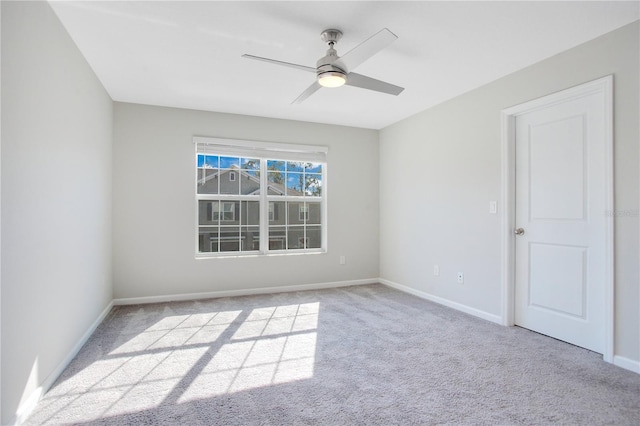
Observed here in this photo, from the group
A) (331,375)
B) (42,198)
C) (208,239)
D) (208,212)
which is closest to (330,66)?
(42,198)

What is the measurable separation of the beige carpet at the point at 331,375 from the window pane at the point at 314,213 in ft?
5.73

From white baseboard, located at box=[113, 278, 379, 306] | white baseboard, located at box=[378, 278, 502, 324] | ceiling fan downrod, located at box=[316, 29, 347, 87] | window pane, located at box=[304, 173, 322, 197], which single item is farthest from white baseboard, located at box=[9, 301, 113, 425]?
white baseboard, located at box=[378, 278, 502, 324]

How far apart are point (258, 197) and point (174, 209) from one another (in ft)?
3.51

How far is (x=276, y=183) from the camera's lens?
184 inches

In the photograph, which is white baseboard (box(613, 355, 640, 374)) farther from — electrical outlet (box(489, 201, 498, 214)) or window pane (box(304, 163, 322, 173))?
window pane (box(304, 163, 322, 173))

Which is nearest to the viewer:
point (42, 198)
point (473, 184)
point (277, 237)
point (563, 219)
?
point (42, 198)

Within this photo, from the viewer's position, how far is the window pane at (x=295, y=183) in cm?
477

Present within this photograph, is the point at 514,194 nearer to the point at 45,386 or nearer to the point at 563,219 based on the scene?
the point at 563,219

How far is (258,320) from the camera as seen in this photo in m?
3.33

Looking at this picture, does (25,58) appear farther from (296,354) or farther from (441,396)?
(441,396)

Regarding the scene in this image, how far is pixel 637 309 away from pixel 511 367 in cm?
91

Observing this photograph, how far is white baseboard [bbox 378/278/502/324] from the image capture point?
10.8 ft

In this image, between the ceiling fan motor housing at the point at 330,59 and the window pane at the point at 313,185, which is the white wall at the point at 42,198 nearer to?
the ceiling fan motor housing at the point at 330,59

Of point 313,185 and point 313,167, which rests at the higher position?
point 313,167
